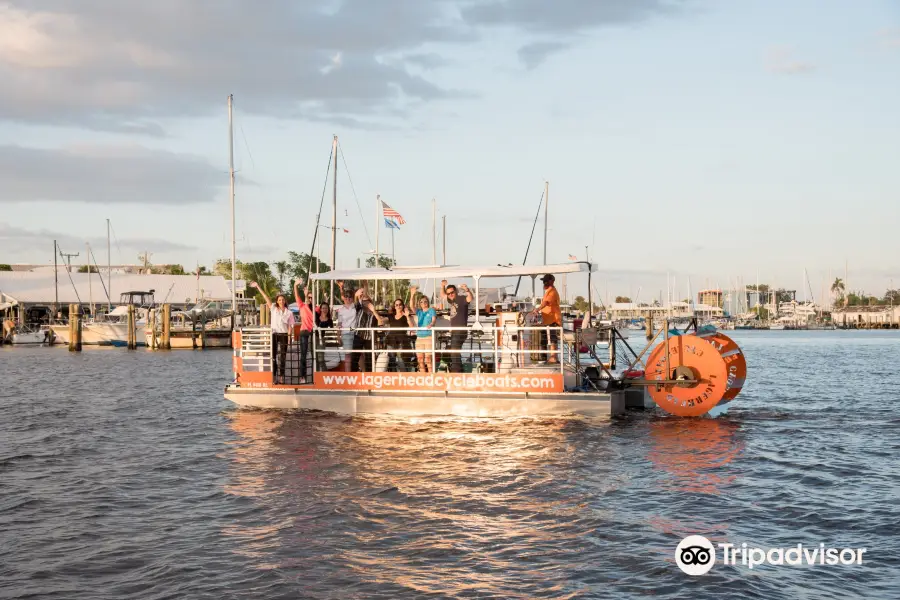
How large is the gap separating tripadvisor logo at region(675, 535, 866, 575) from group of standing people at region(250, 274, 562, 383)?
31.4ft

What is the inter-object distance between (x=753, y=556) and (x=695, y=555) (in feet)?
2.14

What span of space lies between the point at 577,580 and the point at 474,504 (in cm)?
322

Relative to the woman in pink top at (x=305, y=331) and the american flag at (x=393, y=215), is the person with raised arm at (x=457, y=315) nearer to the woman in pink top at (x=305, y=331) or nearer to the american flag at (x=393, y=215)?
the woman in pink top at (x=305, y=331)

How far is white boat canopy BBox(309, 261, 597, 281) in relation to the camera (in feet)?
62.7

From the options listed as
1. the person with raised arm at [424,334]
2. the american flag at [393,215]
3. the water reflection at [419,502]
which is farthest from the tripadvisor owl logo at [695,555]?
the american flag at [393,215]

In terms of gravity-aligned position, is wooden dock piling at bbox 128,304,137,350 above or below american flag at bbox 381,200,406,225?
below

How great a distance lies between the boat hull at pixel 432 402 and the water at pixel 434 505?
318mm

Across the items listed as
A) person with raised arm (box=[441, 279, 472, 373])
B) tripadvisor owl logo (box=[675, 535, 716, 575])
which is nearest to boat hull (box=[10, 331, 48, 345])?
person with raised arm (box=[441, 279, 472, 373])

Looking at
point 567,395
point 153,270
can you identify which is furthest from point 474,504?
point 153,270

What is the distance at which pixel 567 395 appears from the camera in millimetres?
18328

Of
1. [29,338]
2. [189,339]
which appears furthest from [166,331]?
[29,338]

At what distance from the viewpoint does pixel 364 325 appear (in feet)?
68.2

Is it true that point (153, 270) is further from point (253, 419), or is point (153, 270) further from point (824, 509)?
point (824, 509)

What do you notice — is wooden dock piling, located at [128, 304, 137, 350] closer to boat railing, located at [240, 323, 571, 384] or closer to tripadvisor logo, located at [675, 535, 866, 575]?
boat railing, located at [240, 323, 571, 384]
